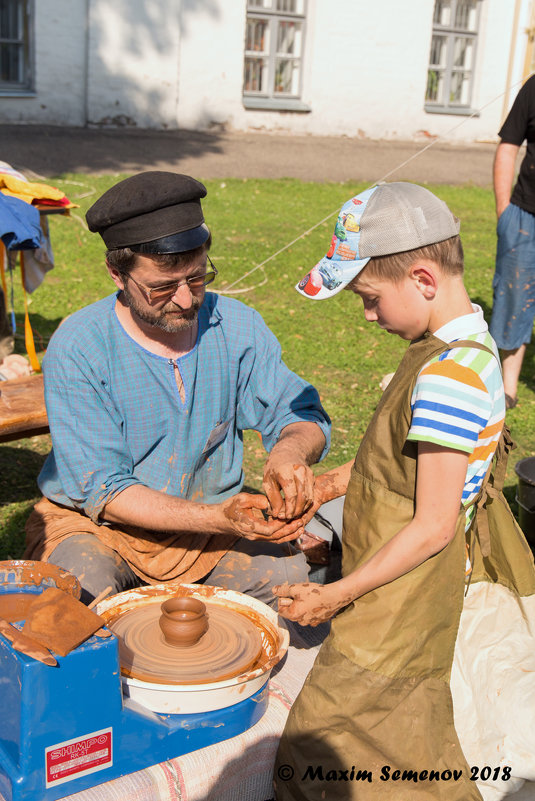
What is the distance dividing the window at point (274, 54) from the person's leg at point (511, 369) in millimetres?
12107

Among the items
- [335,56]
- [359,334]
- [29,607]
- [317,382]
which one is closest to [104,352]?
[29,607]

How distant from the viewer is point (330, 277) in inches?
91.4

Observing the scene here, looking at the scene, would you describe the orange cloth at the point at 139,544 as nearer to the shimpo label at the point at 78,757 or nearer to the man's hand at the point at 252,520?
the man's hand at the point at 252,520

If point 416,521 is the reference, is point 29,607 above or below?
below

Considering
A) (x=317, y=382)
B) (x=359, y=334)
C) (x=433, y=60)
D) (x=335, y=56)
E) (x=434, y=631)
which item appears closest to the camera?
(x=434, y=631)

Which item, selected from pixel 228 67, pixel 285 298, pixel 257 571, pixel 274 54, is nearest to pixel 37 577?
pixel 257 571

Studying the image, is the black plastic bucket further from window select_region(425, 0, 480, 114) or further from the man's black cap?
window select_region(425, 0, 480, 114)

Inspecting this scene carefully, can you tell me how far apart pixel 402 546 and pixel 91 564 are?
1108 mm

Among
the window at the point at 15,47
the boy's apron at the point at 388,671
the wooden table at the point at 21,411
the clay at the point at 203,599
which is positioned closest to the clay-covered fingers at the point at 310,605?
the boy's apron at the point at 388,671

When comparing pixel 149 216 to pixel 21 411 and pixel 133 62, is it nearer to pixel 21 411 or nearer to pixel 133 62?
pixel 21 411

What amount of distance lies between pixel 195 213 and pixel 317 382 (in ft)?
11.9

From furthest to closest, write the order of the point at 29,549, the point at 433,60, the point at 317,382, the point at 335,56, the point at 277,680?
the point at 433,60
the point at 335,56
the point at 317,382
the point at 29,549
the point at 277,680

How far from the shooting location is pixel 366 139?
17.9 metres

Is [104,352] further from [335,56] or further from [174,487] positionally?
[335,56]
